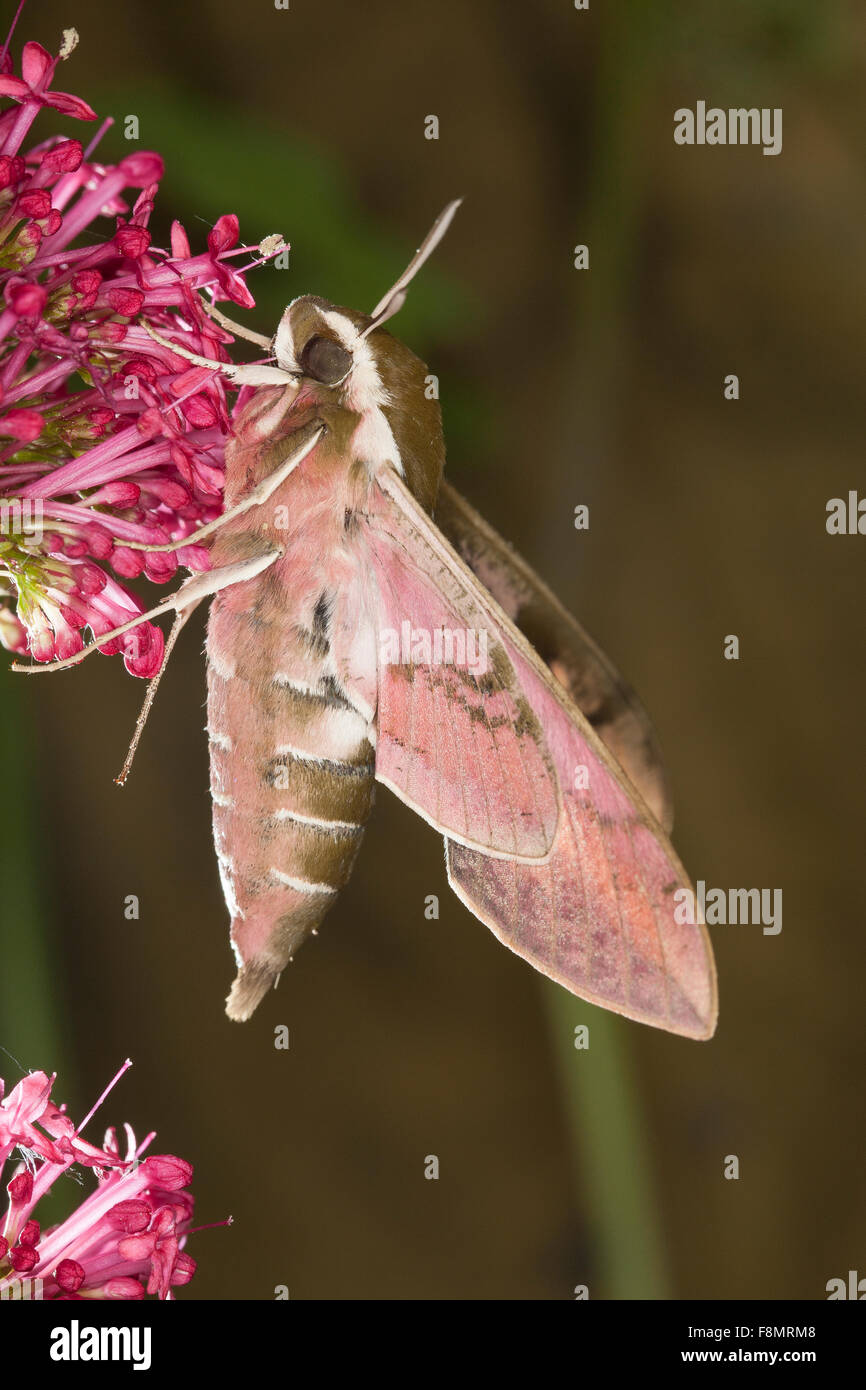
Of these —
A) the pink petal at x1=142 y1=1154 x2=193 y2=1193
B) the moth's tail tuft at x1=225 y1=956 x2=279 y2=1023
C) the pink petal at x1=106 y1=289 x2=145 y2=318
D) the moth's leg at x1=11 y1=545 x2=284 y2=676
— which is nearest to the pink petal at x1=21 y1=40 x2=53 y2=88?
the pink petal at x1=106 y1=289 x2=145 y2=318

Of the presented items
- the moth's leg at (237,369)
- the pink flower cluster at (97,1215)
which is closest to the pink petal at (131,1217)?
the pink flower cluster at (97,1215)

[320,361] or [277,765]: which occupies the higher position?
[320,361]

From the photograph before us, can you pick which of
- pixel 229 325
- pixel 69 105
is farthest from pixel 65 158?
pixel 229 325

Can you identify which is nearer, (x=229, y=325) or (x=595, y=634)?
(x=229, y=325)

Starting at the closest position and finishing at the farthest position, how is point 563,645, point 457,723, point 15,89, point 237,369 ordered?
point 15,89, point 237,369, point 457,723, point 563,645

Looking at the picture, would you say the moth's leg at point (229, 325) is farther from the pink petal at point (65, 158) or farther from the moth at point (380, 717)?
the pink petal at point (65, 158)

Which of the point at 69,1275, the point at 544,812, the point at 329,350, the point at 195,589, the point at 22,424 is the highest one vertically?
the point at 329,350

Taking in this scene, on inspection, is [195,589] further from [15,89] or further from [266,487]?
[15,89]
